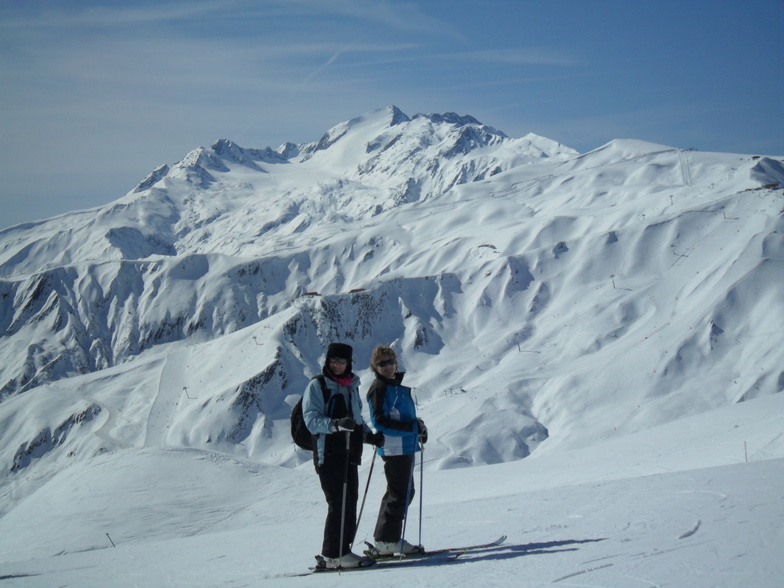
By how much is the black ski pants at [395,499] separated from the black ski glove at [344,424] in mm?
1061

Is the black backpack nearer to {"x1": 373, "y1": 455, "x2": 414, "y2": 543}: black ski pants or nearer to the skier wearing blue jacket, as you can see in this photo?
the skier wearing blue jacket

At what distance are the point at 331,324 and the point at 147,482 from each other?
5650cm

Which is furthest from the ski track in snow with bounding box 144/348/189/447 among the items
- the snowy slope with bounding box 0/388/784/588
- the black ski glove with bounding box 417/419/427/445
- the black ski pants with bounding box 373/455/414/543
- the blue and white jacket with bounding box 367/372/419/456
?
the black ski glove with bounding box 417/419/427/445

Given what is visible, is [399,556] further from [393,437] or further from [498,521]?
[498,521]

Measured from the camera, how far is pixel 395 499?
340 inches

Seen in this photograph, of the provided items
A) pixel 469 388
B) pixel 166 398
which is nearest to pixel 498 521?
pixel 469 388

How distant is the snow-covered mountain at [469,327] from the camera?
5050 cm

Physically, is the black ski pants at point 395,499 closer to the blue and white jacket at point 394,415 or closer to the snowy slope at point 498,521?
the blue and white jacket at point 394,415

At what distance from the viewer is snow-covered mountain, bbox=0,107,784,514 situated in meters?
50.5

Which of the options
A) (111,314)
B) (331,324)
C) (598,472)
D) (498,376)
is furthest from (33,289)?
(598,472)

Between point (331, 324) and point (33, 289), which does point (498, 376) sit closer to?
point (331, 324)

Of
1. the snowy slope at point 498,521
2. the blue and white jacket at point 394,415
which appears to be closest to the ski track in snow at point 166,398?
the snowy slope at point 498,521

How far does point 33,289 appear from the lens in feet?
452

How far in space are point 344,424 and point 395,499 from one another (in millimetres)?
1539
